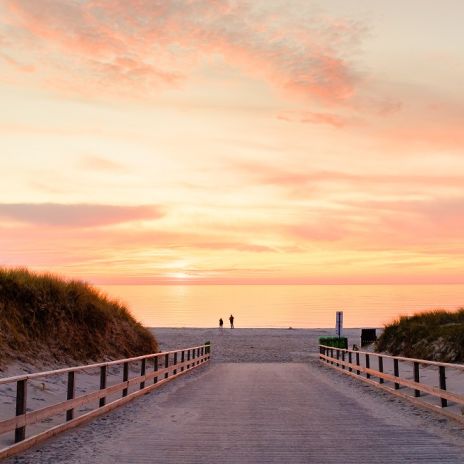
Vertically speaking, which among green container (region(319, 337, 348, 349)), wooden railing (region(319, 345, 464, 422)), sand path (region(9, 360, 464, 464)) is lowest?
sand path (region(9, 360, 464, 464))

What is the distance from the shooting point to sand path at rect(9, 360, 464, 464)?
8.93 metres

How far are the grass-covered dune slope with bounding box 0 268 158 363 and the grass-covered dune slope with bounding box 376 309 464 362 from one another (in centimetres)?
1244

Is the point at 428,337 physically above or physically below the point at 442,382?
above

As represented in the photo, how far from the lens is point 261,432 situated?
11.0 m

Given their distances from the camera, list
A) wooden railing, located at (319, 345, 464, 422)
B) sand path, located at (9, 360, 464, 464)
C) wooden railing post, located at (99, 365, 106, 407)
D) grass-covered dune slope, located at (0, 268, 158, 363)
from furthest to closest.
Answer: grass-covered dune slope, located at (0, 268, 158, 363), wooden railing post, located at (99, 365, 106, 407), wooden railing, located at (319, 345, 464, 422), sand path, located at (9, 360, 464, 464)

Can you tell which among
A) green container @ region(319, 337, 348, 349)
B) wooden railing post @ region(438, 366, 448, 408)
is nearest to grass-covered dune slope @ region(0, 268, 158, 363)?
wooden railing post @ region(438, 366, 448, 408)

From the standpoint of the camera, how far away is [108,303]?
1074 inches

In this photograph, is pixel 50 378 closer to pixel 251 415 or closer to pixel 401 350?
pixel 251 415

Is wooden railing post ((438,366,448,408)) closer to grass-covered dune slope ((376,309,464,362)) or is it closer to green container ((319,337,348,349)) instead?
grass-covered dune slope ((376,309,464,362))

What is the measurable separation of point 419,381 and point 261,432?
846cm

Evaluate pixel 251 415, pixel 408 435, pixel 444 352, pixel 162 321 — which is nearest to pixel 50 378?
pixel 251 415

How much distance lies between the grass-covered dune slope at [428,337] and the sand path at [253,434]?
1001 centimetres

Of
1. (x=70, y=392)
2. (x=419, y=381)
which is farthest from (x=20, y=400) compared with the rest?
(x=419, y=381)

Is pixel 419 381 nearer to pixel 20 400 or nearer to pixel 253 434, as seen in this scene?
pixel 253 434
